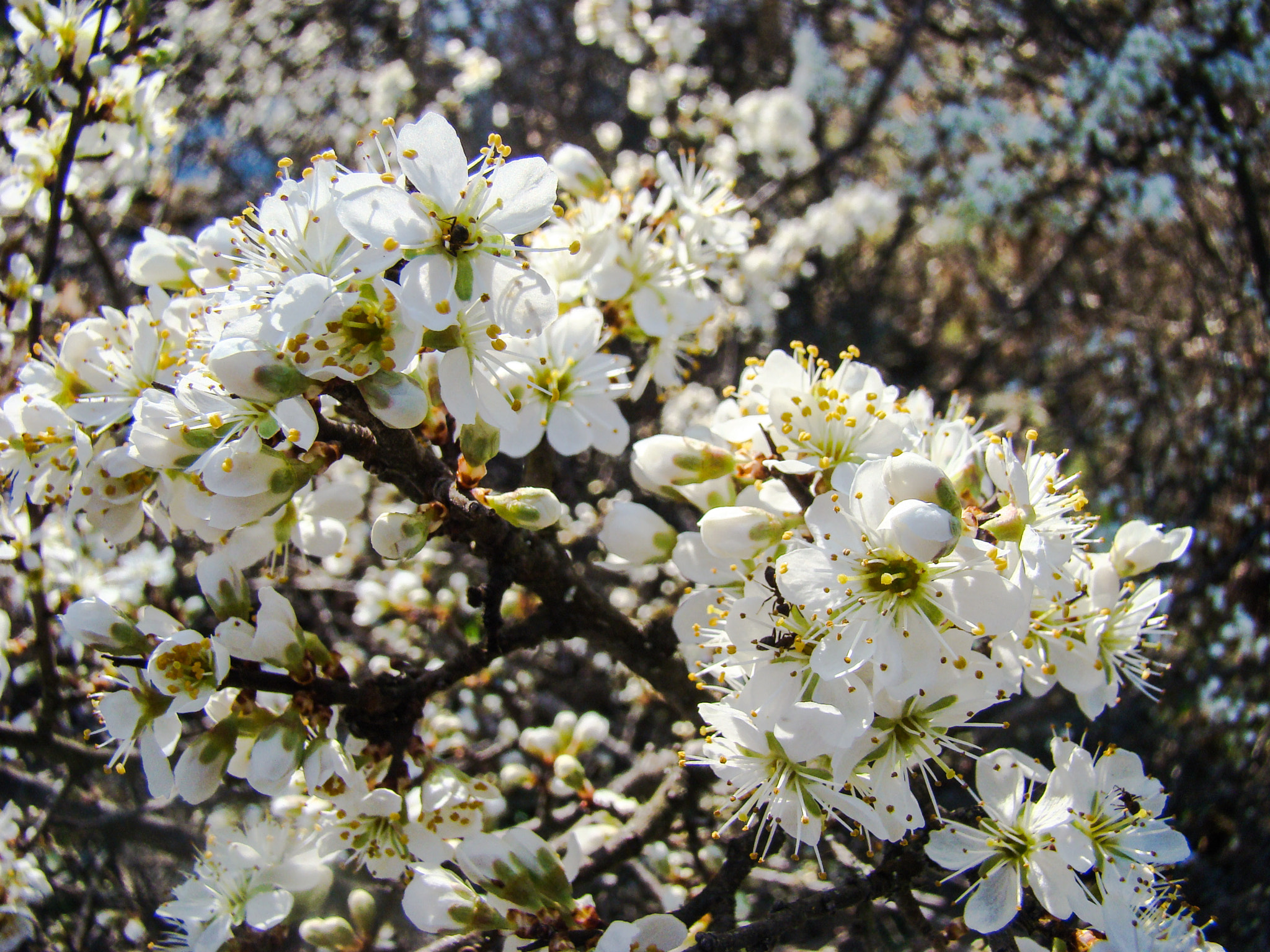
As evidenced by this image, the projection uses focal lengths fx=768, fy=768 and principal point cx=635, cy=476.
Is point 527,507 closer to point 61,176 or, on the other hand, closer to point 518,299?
point 518,299

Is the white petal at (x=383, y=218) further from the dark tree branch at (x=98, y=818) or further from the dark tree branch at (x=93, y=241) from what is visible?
the dark tree branch at (x=98, y=818)

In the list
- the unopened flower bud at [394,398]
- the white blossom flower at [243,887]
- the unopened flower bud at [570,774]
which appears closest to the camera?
the unopened flower bud at [394,398]

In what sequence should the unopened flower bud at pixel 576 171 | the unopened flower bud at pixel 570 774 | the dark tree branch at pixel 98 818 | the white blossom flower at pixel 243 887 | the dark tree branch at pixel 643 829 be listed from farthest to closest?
the dark tree branch at pixel 98 818 < the unopened flower bud at pixel 570 774 < the unopened flower bud at pixel 576 171 < the dark tree branch at pixel 643 829 < the white blossom flower at pixel 243 887

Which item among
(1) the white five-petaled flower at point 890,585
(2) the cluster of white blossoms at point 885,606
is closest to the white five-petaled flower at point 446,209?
(2) the cluster of white blossoms at point 885,606

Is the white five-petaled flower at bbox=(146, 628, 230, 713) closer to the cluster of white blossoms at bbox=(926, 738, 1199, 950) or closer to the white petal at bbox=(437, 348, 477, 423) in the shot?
the white petal at bbox=(437, 348, 477, 423)

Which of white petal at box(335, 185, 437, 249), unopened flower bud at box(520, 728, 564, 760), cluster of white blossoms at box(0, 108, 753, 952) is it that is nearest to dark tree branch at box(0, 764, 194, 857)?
cluster of white blossoms at box(0, 108, 753, 952)

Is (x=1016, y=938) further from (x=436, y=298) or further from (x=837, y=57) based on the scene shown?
(x=837, y=57)

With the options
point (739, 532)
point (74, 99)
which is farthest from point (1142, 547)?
point (74, 99)

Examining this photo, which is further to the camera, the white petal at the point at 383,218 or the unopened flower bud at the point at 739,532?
the unopened flower bud at the point at 739,532
